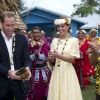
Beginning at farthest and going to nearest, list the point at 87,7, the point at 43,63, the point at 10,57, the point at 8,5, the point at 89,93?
the point at 87,7 → the point at 89,93 → the point at 8,5 → the point at 43,63 → the point at 10,57

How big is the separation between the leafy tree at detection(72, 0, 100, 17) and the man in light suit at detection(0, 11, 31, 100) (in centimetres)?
3827

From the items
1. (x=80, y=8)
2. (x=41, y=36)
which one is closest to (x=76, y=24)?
(x=80, y=8)

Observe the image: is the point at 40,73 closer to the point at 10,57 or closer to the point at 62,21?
the point at 62,21

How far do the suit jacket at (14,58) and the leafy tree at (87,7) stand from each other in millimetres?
38239

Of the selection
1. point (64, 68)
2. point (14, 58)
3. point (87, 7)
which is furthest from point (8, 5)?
point (87, 7)

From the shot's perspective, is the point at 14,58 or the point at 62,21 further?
the point at 62,21

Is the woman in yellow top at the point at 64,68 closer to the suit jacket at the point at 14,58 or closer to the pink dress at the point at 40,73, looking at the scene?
the pink dress at the point at 40,73

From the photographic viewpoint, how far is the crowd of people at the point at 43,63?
5.51m

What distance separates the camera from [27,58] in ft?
18.6

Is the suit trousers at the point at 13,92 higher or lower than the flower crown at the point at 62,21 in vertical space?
lower

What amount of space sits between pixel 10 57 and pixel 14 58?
0.18 ft

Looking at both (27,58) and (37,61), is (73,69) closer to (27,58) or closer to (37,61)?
(37,61)

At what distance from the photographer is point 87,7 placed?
44.7 metres

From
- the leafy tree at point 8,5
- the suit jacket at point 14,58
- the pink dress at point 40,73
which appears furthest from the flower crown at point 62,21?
the leafy tree at point 8,5
